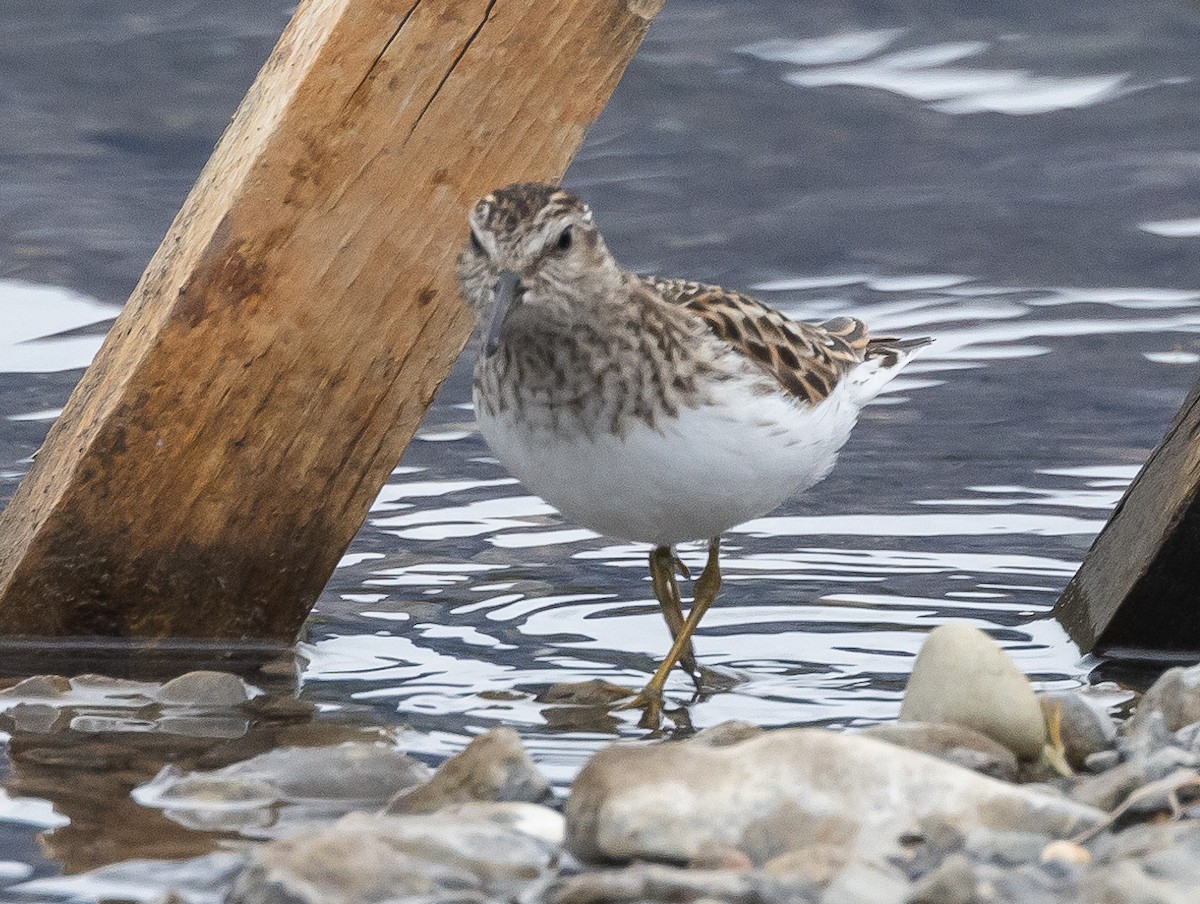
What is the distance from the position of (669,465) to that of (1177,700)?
59.3 inches

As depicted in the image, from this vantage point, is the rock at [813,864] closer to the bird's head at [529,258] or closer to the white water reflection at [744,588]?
the white water reflection at [744,588]

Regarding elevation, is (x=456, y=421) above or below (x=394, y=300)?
below

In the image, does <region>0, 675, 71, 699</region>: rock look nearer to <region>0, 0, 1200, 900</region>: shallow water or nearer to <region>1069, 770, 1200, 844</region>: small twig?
<region>0, 0, 1200, 900</region>: shallow water

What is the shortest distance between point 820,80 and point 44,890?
9.94 m

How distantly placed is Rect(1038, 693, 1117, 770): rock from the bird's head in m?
1.72

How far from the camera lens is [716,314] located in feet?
20.4

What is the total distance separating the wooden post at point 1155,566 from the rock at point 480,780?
7.76ft

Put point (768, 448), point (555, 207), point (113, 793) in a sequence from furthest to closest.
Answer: point (768, 448), point (555, 207), point (113, 793)

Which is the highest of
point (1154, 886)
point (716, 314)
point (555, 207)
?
point (555, 207)

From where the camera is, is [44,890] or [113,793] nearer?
[44,890]

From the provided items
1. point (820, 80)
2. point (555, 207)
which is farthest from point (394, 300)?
point (820, 80)

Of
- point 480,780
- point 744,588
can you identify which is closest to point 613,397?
point 480,780

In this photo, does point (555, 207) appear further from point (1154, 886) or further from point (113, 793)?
point (1154, 886)

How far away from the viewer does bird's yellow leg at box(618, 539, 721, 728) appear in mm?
6016
